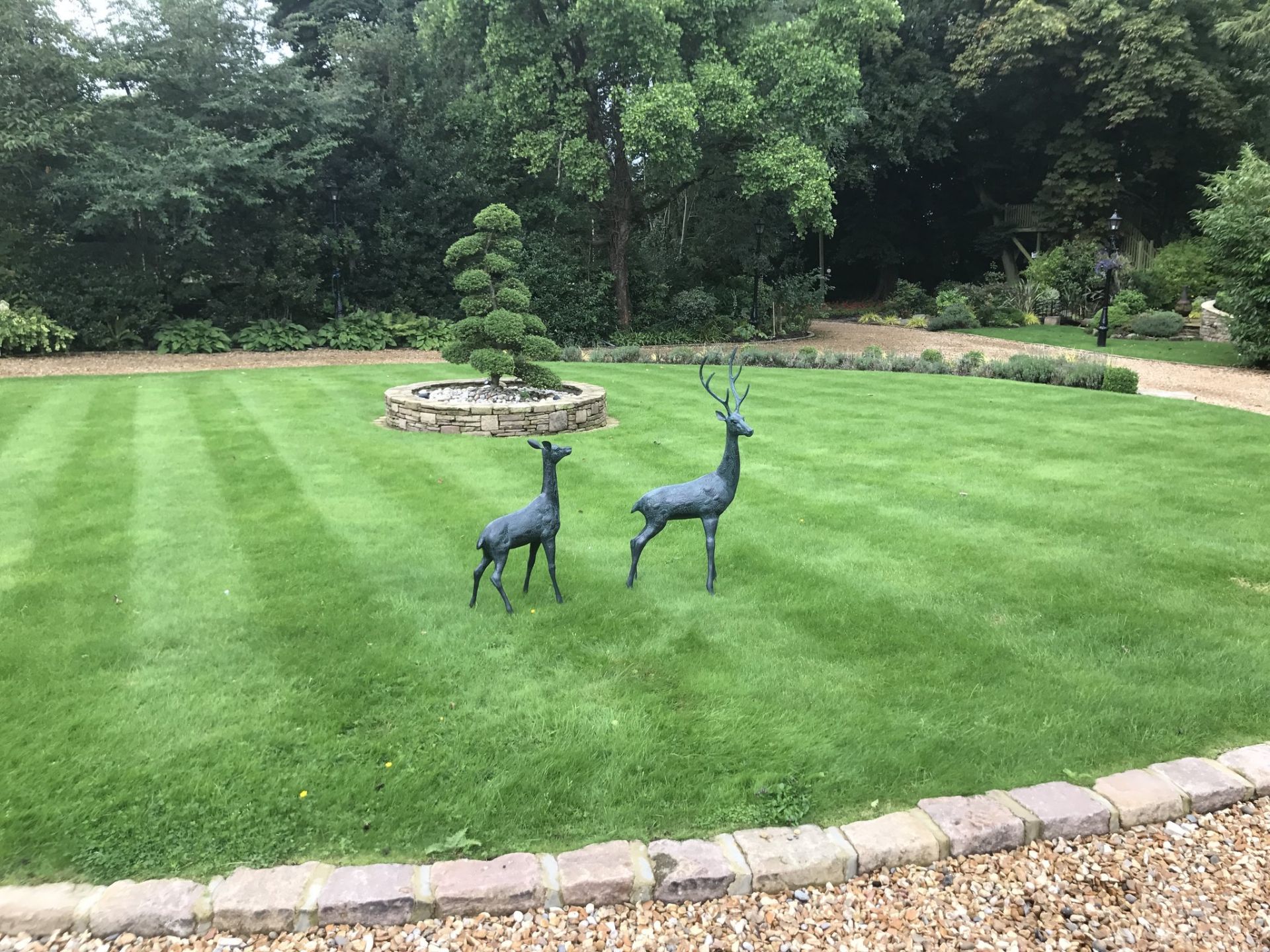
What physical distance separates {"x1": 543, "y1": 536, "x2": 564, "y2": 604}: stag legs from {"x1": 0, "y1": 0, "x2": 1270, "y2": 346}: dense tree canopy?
1399cm

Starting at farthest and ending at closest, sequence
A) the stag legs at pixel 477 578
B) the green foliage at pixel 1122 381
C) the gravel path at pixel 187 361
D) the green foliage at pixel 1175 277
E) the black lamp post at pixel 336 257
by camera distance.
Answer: the green foliage at pixel 1175 277 < the black lamp post at pixel 336 257 < the gravel path at pixel 187 361 < the green foliage at pixel 1122 381 < the stag legs at pixel 477 578

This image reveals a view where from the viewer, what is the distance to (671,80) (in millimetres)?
17047

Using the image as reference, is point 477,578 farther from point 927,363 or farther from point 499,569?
point 927,363

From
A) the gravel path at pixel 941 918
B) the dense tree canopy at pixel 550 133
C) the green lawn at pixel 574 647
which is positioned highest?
the dense tree canopy at pixel 550 133

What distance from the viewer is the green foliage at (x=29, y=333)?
15.3 meters

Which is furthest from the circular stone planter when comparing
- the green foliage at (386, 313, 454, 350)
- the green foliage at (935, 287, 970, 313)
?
the green foliage at (935, 287, 970, 313)

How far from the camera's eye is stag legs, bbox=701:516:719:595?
4559 millimetres

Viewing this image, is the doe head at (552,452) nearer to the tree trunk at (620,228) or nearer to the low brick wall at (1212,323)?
the tree trunk at (620,228)

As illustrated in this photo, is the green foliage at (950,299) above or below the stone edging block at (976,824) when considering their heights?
above

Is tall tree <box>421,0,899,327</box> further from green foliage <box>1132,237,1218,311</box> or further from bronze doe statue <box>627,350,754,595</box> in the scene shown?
bronze doe statue <box>627,350,754,595</box>

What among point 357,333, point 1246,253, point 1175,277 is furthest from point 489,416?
point 1175,277

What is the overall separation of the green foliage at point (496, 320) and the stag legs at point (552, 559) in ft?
18.8

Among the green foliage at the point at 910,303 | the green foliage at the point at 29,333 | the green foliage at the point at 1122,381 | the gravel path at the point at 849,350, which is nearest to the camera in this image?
the green foliage at the point at 1122,381

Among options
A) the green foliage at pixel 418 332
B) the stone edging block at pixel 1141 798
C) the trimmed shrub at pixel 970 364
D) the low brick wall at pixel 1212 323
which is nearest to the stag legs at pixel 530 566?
the stone edging block at pixel 1141 798
